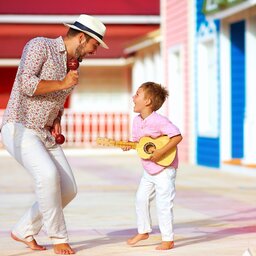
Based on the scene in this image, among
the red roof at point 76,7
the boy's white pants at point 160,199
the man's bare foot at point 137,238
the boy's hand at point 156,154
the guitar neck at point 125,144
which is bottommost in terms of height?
the man's bare foot at point 137,238

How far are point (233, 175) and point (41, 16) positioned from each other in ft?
47.6

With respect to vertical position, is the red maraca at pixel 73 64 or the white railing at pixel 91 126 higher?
the red maraca at pixel 73 64

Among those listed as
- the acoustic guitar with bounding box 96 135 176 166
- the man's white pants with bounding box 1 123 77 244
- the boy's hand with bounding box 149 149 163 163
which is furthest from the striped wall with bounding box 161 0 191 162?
the man's white pants with bounding box 1 123 77 244

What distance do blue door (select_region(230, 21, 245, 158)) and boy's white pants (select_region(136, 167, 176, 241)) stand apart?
12037 millimetres

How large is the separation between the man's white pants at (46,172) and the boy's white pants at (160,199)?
732 mm

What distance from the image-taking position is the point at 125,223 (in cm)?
1141

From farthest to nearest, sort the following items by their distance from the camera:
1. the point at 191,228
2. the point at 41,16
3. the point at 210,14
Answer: the point at 41,16 < the point at 210,14 < the point at 191,228

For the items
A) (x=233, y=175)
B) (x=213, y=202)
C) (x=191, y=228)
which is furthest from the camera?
(x=233, y=175)

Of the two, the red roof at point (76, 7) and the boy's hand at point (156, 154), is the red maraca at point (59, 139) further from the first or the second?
the red roof at point (76, 7)

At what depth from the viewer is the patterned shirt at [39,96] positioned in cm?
859

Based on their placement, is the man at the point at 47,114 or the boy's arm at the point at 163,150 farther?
the boy's arm at the point at 163,150

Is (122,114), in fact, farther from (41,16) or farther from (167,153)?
(167,153)

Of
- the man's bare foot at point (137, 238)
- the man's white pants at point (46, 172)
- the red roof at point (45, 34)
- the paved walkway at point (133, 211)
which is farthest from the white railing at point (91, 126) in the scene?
the man's white pants at point (46, 172)

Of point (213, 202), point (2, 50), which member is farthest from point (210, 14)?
→ point (2, 50)
